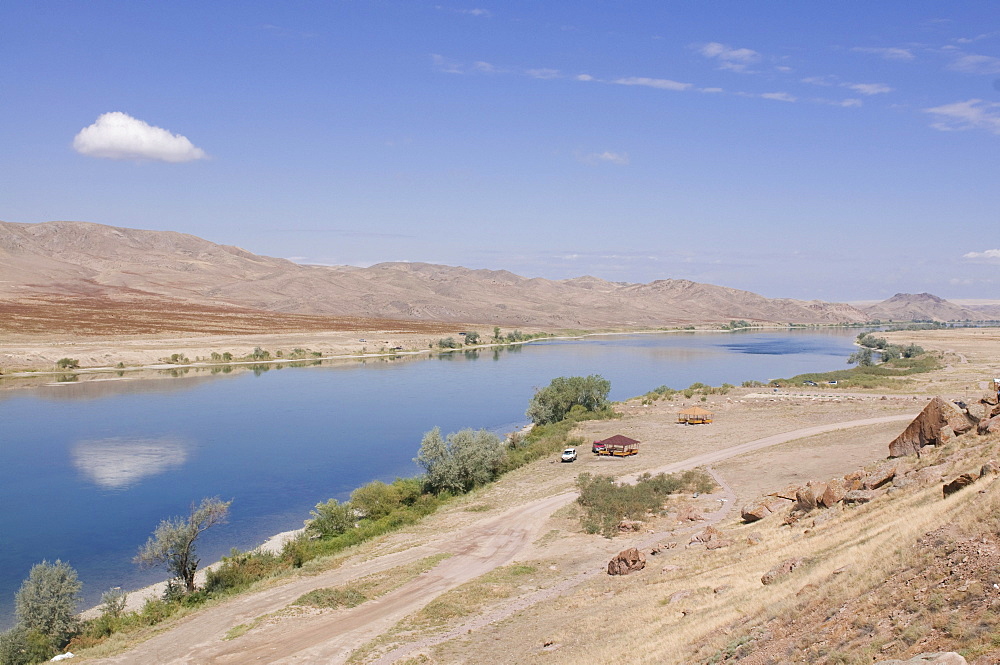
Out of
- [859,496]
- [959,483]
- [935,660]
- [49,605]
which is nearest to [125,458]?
[49,605]

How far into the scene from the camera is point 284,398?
60969 millimetres

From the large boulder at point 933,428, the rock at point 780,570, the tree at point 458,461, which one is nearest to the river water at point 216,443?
the tree at point 458,461

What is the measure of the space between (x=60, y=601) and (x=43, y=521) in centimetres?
1297

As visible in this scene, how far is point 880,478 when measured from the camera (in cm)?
1833

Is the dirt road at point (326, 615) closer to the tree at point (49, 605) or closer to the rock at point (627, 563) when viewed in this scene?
the tree at point (49, 605)

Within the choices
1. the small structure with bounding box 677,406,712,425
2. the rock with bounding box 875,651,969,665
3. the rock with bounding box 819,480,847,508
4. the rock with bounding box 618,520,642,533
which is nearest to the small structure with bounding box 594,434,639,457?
the small structure with bounding box 677,406,712,425

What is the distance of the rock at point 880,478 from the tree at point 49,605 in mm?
21655

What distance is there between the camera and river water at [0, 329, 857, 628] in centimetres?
2722

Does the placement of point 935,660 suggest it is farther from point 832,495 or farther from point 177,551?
point 177,551

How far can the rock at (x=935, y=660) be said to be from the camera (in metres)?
6.71

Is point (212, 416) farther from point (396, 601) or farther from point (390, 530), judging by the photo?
point (396, 601)

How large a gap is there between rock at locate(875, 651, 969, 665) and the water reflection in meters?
35.0

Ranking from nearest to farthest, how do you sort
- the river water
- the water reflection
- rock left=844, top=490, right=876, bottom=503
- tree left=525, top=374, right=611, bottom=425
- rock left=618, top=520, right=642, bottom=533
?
rock left=844, top=490, right=876, bottom=503 < rock left=618, top=520, right=642, bottom=533 < the river water < the water reflection < tree left=525, top=374, right=611, bottom=425

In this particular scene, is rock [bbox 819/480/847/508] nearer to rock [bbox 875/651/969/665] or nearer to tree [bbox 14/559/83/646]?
rock [bbox 875/651/969/665]
